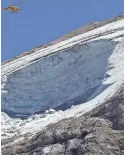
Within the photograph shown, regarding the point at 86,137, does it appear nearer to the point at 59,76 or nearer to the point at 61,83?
the point at 61,83

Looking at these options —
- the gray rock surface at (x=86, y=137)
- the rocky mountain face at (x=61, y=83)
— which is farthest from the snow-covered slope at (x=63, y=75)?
the gray rock surface at (x=86, y=137)

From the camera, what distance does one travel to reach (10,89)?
153 feet

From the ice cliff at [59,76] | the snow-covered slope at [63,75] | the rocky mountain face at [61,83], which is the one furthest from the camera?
the ice cliff at [59,76]

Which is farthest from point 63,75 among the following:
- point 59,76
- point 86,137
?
point 86,137

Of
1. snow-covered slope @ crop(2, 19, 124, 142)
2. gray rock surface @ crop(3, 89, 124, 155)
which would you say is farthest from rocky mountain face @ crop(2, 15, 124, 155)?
gray rock surface @ crop(3, 89, 124, 155)

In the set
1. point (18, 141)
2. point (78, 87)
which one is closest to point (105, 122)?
point (18, 141)

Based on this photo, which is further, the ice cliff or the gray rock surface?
the ice cliff

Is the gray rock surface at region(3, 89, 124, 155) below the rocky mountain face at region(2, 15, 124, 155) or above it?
below

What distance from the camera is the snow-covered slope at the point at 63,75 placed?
43.5m

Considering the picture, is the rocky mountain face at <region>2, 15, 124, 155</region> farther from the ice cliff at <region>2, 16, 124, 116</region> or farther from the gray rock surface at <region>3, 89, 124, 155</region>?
the gray rock surface at <region>3, 89, 124, 155</region>

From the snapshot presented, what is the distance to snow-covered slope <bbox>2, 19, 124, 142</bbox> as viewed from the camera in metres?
43.5

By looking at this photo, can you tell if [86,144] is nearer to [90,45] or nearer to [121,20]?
[90,45]

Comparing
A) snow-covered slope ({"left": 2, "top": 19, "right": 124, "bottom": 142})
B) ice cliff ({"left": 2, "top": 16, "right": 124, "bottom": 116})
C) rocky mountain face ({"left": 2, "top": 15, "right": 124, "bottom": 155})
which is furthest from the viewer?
ice cliff ({"left": 2, "top": 16, "right": 124, "bottom": 116})

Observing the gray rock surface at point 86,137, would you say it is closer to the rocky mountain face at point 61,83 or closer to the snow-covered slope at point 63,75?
the rocky mountain face at point 61,83
